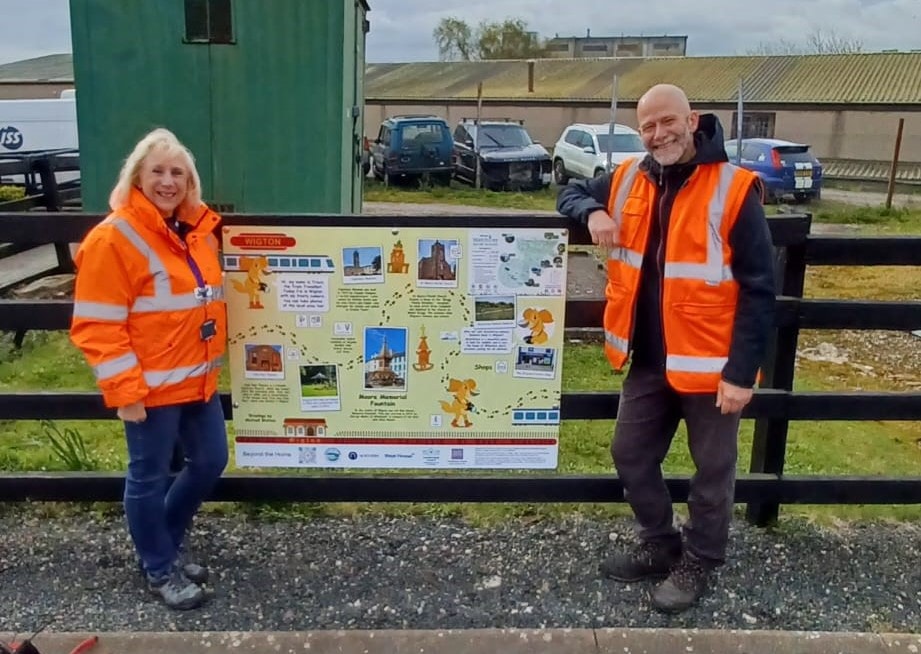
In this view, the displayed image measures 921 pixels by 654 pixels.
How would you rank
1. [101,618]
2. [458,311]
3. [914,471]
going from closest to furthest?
[101,618]
[458,311]
[914,471]

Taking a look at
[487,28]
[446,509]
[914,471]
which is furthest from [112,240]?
[487,28]

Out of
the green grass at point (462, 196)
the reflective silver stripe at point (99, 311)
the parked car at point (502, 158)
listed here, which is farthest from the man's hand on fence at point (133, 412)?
the parked car at point (502, 158)

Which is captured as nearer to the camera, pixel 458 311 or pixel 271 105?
pixel 458 311

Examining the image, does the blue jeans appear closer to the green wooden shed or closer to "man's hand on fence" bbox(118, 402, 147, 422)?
"man's hand on fence" bbox(118, 402, 147, 422)

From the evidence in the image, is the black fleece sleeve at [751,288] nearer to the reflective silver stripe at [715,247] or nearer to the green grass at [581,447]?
the reflective silver stripe at [715,247]

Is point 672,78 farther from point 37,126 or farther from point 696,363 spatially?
point 696,363

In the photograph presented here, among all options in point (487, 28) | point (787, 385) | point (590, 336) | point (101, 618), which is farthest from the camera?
point (487, 28)

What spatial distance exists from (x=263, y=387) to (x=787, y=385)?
213 cm

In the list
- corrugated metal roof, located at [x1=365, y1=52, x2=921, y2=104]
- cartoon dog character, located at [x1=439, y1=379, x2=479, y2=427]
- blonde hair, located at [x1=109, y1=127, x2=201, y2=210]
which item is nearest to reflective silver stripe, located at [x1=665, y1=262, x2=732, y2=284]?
cartoon dog character, located at [x1=439, y1=379, x2=479, y2=427]

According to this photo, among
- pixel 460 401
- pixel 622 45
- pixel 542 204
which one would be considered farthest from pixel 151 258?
pixel 622 45

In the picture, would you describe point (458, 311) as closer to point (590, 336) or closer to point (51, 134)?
point (590, 336)

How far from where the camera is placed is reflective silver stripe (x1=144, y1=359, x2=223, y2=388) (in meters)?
3.01

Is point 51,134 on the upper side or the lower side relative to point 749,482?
upper

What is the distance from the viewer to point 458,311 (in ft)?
11.7
